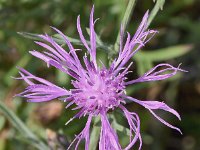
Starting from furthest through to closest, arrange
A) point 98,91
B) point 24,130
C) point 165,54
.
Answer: point 165,54, point 24,130, point 98,91

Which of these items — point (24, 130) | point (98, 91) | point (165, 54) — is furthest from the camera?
point (165, 54)

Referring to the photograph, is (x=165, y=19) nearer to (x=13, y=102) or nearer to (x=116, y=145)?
(x=13, y=102)

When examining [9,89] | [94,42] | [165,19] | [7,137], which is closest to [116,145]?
[94,42]

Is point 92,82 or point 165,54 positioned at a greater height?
point 92,82

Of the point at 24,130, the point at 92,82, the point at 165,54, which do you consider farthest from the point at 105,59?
the point at 92,82

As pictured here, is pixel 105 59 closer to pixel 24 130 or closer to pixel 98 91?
pixel 24 130

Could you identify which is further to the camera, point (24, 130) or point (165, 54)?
point (165, 54)

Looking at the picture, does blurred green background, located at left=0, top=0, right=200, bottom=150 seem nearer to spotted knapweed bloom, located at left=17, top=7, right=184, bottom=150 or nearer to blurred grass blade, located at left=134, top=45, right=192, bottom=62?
blurred grass blade, located at left=134, top=45, right=192, bottom=62

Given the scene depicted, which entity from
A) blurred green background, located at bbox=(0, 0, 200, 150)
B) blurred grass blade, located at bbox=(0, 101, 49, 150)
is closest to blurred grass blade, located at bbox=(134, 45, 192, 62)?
blurred green background, located at bbox=(0, 0, 200, 150)
